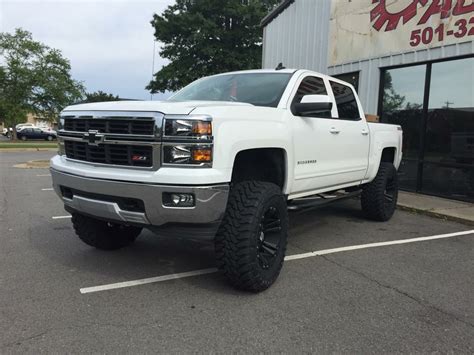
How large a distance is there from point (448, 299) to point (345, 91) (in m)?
3.09

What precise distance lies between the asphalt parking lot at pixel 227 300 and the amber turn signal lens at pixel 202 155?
1.16 metres

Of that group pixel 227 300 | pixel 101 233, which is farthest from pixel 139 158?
pixel 101 233

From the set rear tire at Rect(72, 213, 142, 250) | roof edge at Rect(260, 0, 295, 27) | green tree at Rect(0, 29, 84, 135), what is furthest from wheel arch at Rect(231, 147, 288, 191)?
green tree at Rect(0, 29, 84, 135)

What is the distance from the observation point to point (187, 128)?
324 cm

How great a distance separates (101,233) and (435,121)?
7.30 meters

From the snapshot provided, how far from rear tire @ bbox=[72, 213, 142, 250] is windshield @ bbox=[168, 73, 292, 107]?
5.30ft

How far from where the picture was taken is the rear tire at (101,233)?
458 centimetres

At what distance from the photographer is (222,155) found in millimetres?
3340

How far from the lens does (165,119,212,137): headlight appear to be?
3.23 m

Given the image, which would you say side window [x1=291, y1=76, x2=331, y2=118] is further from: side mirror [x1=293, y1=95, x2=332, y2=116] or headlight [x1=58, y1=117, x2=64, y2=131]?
headlight [x1=58, y1=117, x2=64, y2=131]

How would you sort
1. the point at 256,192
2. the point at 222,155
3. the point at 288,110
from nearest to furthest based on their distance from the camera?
the point at 222,155 < the point at 256,192 < the point at 288,110

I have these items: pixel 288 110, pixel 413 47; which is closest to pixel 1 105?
pixel 413 47

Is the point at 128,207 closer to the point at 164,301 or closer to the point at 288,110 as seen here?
the point at 164,301

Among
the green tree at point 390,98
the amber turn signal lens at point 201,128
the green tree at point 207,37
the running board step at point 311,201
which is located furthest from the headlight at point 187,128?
the green tree at point 207,37
